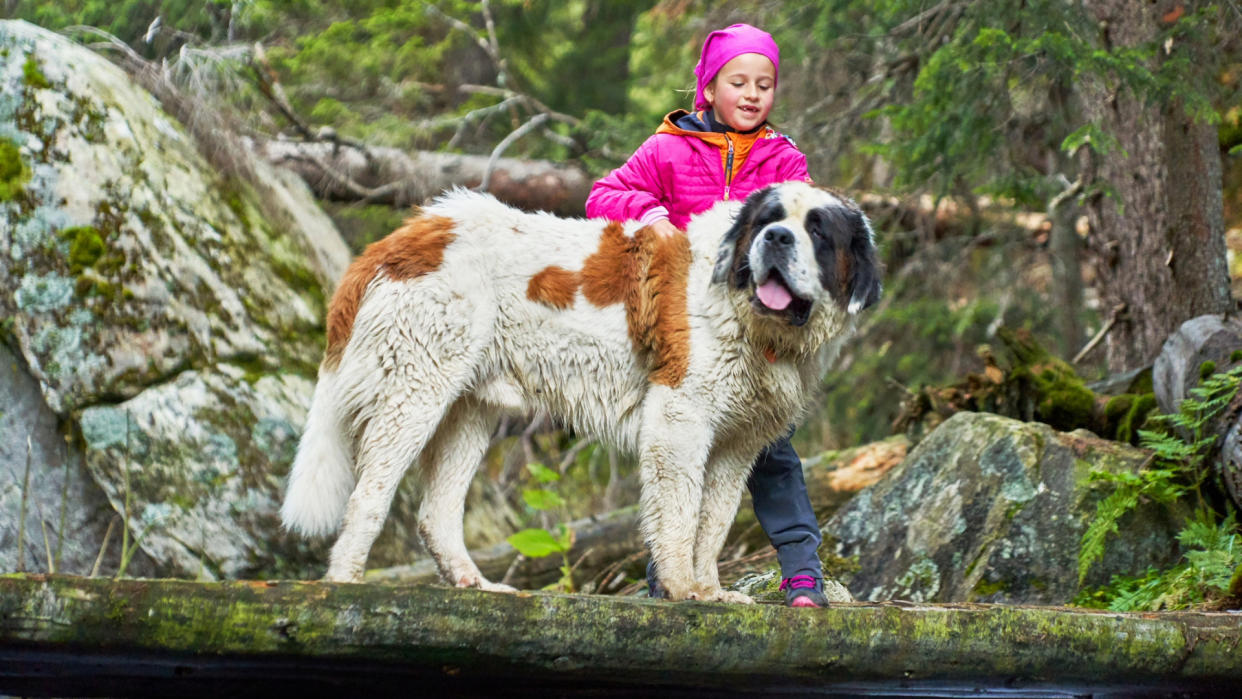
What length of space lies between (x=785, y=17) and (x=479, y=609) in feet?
26.7

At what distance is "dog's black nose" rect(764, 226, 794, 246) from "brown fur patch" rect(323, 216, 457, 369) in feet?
4.06

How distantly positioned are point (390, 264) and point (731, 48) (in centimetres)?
160

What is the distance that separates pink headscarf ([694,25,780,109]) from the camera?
4168 millimetres

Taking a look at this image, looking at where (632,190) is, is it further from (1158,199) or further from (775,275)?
(1158,199)

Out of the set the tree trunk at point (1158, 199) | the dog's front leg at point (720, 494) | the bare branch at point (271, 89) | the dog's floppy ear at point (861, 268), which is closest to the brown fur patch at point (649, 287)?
the dog's front leg at point (720, 494)

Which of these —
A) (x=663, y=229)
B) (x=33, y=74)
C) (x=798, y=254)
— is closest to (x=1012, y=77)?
(x=663, y=229)

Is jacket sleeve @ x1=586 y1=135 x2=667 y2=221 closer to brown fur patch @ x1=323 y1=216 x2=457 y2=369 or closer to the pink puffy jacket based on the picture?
the pink puffy jacket

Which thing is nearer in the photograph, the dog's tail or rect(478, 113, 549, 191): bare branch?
the dog's tail

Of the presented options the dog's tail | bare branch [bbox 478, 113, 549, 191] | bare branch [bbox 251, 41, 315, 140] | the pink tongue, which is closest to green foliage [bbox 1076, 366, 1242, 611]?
the pink tongue

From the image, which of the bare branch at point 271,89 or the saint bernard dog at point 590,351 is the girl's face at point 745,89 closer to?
the saint bernard dog at point 590,351

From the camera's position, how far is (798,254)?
12.1 ft

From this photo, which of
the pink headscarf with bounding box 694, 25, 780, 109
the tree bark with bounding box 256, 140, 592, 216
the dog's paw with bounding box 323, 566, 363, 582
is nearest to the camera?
the dog's paw with bounding box 323, 566, 363, 582

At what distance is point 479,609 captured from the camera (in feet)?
9.25

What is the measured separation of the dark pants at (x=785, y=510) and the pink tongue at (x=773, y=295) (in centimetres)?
74
